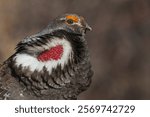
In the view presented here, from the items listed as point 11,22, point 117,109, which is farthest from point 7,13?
point 117,109

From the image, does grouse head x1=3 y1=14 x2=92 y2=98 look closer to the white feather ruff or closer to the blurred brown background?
the white feather ruff

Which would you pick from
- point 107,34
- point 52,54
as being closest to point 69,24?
point 52,54

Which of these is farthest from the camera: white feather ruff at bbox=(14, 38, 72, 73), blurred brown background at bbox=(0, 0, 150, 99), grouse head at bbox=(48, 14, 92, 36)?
blurred brown background at bbox=(0, 0, 150, 99)

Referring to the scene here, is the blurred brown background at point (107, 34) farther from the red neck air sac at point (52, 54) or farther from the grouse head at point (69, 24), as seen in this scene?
the red neck air sac at point (52, 54)

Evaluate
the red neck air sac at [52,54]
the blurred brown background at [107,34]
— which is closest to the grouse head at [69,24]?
the red neck air sac at [52,54]

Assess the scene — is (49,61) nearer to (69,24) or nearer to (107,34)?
(69,24)

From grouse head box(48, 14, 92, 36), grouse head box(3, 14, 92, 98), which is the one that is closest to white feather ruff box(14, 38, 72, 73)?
grouse head box(3, 14, 92, 98)
